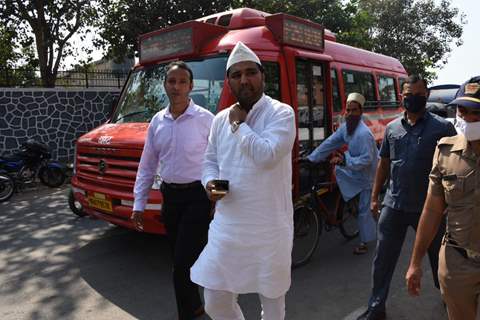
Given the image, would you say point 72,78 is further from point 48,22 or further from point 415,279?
point 415,279

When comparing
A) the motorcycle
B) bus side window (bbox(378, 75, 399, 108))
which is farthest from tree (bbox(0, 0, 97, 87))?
bus side window (bbox(378, 75, 399, 108))

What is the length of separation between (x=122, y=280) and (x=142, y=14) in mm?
10034

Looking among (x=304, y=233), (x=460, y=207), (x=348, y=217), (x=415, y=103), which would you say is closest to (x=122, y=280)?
(x=304, y=233)

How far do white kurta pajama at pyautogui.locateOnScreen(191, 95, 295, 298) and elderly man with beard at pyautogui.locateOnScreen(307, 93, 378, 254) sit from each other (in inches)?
103

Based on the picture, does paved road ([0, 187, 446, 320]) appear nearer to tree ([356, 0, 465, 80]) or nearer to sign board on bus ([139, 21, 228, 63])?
sign board on bus ([139, 21, 228, 63])

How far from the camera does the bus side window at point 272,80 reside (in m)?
4.72

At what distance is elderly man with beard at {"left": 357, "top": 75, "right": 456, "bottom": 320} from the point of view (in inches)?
119

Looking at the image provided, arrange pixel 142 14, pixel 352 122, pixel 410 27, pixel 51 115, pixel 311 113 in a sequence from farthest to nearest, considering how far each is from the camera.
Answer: pixel 410 27, pixel 142 14, pixel 51 115, pixel 311 113, pixel 352 122

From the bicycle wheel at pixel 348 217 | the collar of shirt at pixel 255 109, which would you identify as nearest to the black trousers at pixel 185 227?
the collar of shirt at pixel 255 109

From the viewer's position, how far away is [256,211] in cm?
218

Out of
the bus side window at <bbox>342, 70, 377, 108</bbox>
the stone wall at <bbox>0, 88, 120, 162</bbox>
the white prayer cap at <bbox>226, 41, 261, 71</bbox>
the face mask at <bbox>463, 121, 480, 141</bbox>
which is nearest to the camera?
the face mask at <bbox>463, 121, 480, 141</bbox>

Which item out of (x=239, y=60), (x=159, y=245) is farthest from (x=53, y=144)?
(x=239, y=60)

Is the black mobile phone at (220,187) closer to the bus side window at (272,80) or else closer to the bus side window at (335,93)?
the bus side window at (272,80)

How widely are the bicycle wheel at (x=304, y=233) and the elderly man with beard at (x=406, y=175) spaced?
1.31 metres
